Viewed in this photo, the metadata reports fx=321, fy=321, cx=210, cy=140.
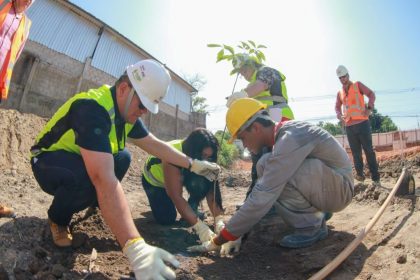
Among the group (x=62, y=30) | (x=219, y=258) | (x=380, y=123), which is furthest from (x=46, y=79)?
(x=380, y=123)

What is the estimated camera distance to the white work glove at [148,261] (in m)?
1.48

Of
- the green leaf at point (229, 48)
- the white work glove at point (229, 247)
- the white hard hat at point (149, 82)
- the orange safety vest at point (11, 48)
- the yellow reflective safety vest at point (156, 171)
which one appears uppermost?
the green leaf at point (229, 48)

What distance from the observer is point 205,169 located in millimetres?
3119

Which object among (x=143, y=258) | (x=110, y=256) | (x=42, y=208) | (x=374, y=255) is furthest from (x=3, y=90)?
(x=374, y=255)

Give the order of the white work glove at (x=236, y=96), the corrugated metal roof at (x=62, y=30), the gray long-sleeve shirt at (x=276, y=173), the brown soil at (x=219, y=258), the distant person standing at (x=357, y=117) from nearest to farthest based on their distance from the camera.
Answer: the brown soil at (x=219, y=258) < the gray long-sleeve shirt at (x=276, y=173) < the white work glove at (x=236, y=96) < the distant person standing at (x=357, y=117) < the corrugated metal roof at (x=62, y=30)

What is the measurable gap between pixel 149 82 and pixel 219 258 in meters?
1.46

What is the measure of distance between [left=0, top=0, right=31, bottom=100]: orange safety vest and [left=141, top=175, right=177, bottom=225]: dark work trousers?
5.45 feet

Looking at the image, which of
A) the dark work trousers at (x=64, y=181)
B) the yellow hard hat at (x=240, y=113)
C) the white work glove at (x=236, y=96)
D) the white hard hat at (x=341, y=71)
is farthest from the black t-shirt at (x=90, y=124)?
the white hard hat at (x=341, y=71)

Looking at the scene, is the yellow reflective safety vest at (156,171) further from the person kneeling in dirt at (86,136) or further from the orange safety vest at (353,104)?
the orange safety vest at (353,104)

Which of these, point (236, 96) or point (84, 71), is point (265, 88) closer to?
point (236, 96)

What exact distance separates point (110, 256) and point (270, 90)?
2461 millimetres

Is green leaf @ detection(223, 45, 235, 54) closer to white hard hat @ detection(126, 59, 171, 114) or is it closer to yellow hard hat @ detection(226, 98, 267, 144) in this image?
yellow hard hat @ detection(226, 98, 267, 144)

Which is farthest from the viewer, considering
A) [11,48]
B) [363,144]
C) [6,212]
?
[363,144]

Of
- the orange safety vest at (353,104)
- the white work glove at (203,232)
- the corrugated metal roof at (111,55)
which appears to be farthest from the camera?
the corrugated metal roof at (111,55)
